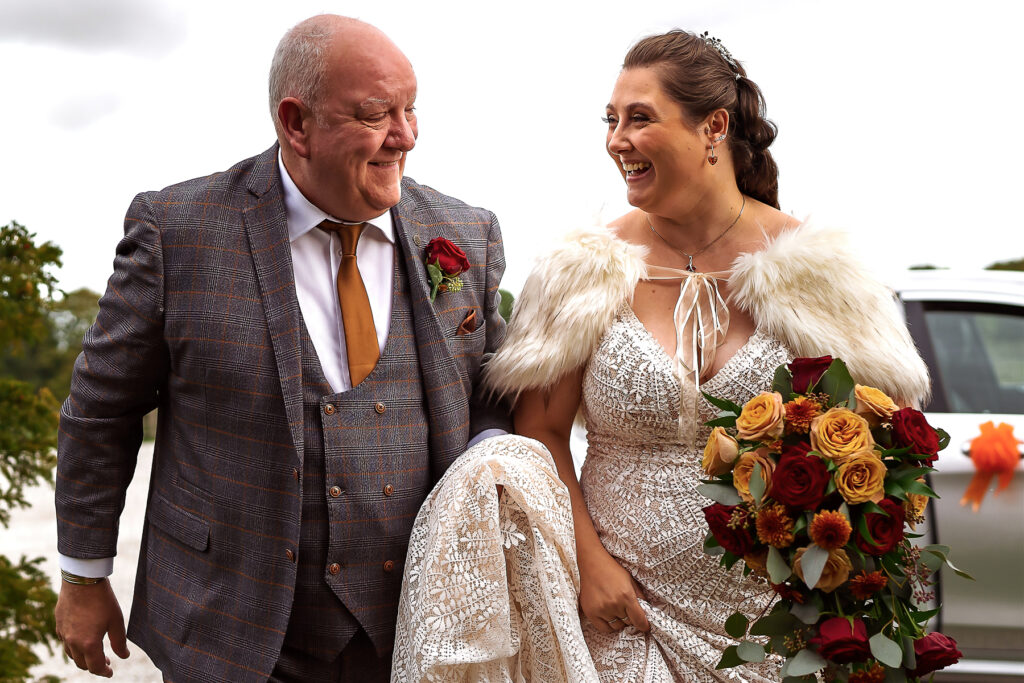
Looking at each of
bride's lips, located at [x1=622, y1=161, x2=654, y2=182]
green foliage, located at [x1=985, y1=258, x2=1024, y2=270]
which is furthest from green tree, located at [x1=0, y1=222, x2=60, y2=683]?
green foliage, located at [x1=985, y1=258, x2=1024, y2=270]

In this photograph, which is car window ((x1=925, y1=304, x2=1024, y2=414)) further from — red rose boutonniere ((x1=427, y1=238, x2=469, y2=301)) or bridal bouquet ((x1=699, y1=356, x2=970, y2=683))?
red rose boutonniere ((x1=427, y1=238, x2=469, y2=301))

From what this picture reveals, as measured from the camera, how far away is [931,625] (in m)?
4.29

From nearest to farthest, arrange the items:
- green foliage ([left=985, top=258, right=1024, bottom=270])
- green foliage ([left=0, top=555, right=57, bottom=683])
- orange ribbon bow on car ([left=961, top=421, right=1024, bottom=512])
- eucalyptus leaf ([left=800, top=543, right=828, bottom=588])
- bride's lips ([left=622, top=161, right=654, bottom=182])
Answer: eucalyptus leaf ([left=800, top=543, right=828, bottom=588]) → bride's lips ([left=622, top=161, right=654, bottom=182]) → green foliage ([left=0, top=555, right=57, bottom=683]) → orange ribbon bow on car ([left=961, top=421, right=1024, bottom=512]) → green foliage ([left=985, top=258, right=1024, bottom=270])

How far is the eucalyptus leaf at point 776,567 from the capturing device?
79.6 inches

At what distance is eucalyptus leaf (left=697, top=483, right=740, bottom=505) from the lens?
212 centimetres

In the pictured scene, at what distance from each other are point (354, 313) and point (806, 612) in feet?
3.75

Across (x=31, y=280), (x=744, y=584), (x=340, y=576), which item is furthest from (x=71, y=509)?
(x=31, y=280)

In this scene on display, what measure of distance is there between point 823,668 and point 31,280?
128 inches

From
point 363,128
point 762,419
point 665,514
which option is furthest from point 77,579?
point 762,419

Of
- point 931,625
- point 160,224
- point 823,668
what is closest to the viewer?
point 823,668

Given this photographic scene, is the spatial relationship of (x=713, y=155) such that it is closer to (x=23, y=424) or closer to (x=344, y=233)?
(x=344, y=233)

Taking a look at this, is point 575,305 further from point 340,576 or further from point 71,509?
point 71,509

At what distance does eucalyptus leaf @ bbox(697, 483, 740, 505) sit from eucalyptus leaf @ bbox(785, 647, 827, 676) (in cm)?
32

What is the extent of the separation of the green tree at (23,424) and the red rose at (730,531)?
9.27ft
